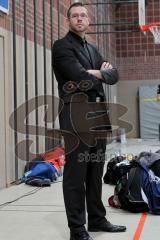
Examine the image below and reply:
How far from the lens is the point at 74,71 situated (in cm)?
392

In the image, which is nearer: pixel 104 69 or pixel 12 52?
pixel 104 69

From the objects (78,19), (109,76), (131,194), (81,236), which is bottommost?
(81,236)

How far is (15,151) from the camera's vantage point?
789 centimetres

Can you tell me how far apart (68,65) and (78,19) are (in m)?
0.44

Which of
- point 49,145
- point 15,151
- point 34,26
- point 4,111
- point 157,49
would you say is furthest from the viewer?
point 157,49

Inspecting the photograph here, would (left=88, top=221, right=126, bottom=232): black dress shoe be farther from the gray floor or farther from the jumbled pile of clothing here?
the jumbled pile of clothing

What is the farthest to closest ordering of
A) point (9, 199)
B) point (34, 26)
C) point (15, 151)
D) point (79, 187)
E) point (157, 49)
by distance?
point (157, 49), point (34, 26), point (15, 151), point (9, 199), point (79, 187)

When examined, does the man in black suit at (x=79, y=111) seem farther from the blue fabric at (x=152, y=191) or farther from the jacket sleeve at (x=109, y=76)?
the blue fabric at (x=152, y=191)

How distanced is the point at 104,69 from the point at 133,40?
17.3 metres

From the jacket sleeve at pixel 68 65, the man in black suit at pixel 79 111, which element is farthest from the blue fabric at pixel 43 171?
the jacket sleeve at pixel 68 65

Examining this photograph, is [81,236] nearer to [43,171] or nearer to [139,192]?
[139,192]

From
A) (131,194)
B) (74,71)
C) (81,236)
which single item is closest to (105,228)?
(81,236)

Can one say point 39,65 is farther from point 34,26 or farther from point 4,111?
point 4,111

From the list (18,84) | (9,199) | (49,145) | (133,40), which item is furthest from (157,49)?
(9,199)
